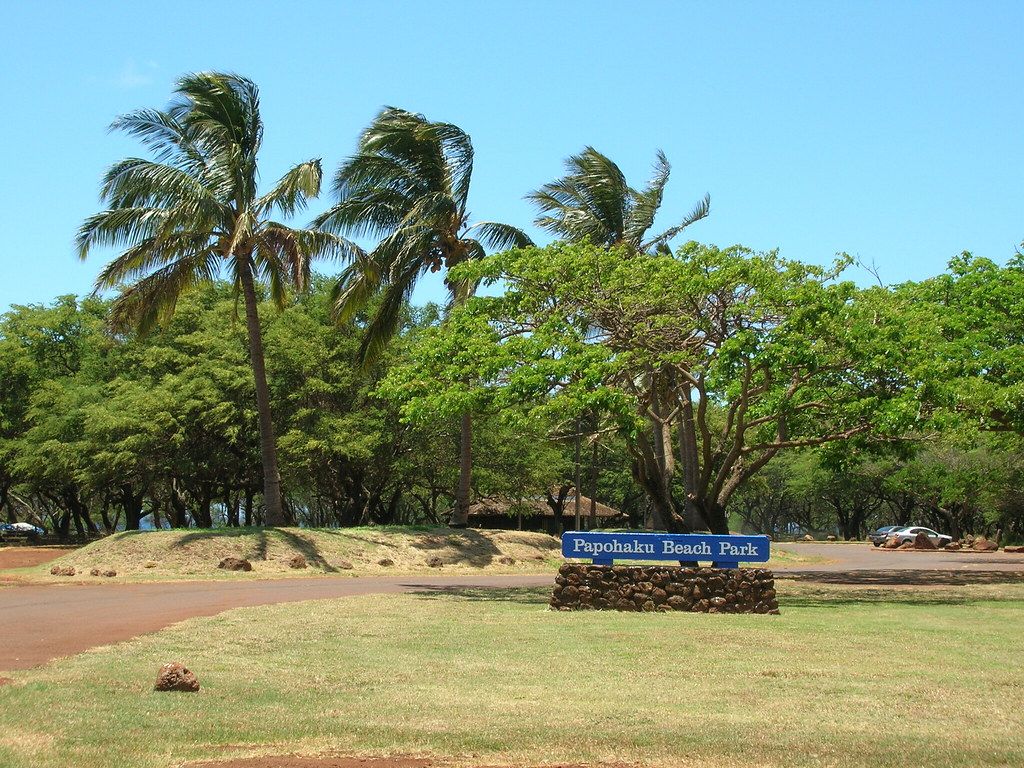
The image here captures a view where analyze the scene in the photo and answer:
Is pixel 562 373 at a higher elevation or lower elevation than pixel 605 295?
lower

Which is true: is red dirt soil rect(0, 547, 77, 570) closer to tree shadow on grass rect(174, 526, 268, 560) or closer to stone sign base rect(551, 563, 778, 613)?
tree shadow on grass rect(174, 526, 268, 560)

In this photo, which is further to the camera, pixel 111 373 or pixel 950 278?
pixel 111 373

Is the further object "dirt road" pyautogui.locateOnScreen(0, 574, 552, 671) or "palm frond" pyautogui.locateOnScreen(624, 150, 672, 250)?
"palm frond" pyautogui.locateOnScreen(624, 150, 672, 250)

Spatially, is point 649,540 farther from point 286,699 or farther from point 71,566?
point 71,566

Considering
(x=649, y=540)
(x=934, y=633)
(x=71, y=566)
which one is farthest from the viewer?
(x=71, y=566)

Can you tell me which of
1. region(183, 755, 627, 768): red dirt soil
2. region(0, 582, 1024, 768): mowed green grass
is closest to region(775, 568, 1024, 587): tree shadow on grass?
region(0, 582, 1024, 768): mowed green grass

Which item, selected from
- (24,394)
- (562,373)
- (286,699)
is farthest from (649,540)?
(24,394)

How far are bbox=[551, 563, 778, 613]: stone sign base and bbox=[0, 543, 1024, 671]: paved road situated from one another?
4.80 meters

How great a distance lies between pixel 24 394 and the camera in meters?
42.5

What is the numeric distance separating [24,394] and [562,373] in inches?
1232

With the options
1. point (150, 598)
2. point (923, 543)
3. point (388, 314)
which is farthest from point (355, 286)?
point (923, 543)

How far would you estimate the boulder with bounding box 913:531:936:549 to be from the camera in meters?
53.3

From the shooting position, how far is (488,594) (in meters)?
20.7

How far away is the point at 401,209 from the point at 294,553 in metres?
10.1
